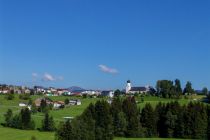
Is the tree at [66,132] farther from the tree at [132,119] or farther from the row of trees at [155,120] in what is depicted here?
the tree at [132,119]

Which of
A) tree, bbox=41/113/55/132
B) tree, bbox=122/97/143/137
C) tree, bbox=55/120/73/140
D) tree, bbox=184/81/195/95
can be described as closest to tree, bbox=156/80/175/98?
tree, bbox=184/81/195/95

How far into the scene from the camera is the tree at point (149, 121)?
283 feet

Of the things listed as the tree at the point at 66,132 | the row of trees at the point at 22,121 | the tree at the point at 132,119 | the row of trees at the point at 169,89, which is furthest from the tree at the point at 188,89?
the tree at the point at 66,132

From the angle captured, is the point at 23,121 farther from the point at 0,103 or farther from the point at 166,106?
the point at 0,103

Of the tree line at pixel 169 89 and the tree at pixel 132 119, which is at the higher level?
the tree line at pixel 169 89

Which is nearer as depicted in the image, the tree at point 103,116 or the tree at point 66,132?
the tree at point 66,132

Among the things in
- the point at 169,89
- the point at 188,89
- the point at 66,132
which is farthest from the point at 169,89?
the point at 66,132

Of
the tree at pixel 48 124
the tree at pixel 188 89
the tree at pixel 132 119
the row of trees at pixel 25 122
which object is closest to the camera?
the tree at pixel 132 119

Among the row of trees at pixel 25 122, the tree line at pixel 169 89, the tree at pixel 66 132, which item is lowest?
the tree at pixel 66 132

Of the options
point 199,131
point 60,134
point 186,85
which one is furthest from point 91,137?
point 186,85

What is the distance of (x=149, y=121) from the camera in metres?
87.2

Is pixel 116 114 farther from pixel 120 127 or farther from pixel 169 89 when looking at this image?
pixel 169 89

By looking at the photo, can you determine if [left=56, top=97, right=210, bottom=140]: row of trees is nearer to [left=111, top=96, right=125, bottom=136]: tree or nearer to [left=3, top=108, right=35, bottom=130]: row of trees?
[left=111, top=96, right=125, bottom=136]: tree

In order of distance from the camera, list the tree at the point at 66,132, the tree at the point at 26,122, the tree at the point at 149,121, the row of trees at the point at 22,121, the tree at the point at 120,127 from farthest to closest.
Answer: the row of trees at the point at 22,121
the tree at the point at 26,122
the tree at the point at 149,121
the tree at the point at 120,127
the tree at the point at 66,132
